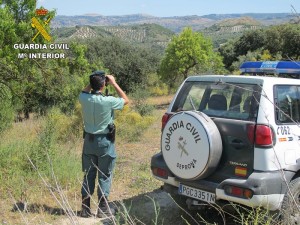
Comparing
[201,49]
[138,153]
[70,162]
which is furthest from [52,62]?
[201,49]

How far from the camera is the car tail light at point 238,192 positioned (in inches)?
146

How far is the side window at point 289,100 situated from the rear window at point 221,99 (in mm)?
299

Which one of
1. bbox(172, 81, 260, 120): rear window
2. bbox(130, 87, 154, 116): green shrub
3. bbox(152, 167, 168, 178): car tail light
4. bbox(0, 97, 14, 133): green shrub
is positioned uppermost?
bbox(172, 81, 260, 120): rear window

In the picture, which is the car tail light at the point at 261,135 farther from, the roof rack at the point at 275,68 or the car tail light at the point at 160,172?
the roof rack at the point at 275,68

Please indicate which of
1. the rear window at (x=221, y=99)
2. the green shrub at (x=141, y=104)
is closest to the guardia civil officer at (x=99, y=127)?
the rear window at (x=221, y=99)

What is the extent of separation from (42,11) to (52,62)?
2.51m

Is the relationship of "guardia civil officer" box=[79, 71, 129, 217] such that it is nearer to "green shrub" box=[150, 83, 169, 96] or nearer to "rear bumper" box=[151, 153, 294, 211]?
"rear bumper" box=[151, 153, 294, 211]

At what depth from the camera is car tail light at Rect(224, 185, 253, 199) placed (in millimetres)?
3711

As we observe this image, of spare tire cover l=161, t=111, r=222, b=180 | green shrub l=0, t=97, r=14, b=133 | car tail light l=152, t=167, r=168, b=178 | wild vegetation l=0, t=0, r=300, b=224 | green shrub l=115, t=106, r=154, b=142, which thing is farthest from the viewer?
green shrub l=0, t=97, r=14, b=133

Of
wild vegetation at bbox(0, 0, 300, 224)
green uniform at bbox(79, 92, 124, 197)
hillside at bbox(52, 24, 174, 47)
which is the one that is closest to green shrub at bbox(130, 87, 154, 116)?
wild vegetation at bbox(0, 0, 300, 224)

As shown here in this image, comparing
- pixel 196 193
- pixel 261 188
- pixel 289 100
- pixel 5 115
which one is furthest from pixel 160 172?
pixel 5 115

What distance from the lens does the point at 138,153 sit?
875 cm

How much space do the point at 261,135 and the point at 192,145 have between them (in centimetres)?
67

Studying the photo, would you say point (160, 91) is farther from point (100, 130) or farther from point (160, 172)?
point (160, 172)
